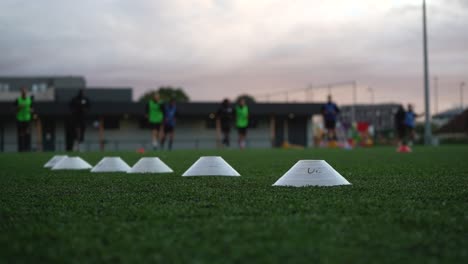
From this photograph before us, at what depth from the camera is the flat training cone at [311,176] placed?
670 centimetres

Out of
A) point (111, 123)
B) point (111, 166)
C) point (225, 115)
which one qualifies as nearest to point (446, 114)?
point (111, 123)

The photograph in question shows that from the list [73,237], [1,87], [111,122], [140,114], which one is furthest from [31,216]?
[1,87]

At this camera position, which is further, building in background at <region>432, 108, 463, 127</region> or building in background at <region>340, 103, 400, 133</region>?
building in background at <region>432, 108, 463, 127</region>

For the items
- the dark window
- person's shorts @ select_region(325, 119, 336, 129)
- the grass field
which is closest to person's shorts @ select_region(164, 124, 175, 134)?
person's shorts @ select_region(325, 119, 336, 129)

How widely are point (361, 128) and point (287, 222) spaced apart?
5287 centimetres

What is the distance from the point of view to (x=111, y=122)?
5219 centimetres

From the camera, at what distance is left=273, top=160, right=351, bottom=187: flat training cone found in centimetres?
670

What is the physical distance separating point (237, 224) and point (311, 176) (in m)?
2.74

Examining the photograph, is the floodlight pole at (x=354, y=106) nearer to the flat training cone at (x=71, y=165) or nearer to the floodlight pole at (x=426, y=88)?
the floodlight pole at (x=426, y=88)

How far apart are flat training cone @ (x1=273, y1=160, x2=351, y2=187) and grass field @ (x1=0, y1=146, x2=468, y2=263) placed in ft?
0.69

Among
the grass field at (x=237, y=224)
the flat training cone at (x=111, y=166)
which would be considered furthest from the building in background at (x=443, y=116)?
the grass field at (x=237, y=224)

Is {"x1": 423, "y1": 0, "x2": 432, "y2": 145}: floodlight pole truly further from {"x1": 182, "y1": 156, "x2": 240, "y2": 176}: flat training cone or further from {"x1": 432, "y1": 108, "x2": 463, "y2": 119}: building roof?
{"x1": 432, "y1": 108, "x2": 463, "y2": 119}: building roof

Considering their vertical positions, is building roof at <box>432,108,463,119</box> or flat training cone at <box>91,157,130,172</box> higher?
building roof at <box>432,108,463,119</box>

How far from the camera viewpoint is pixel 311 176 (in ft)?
22.1
